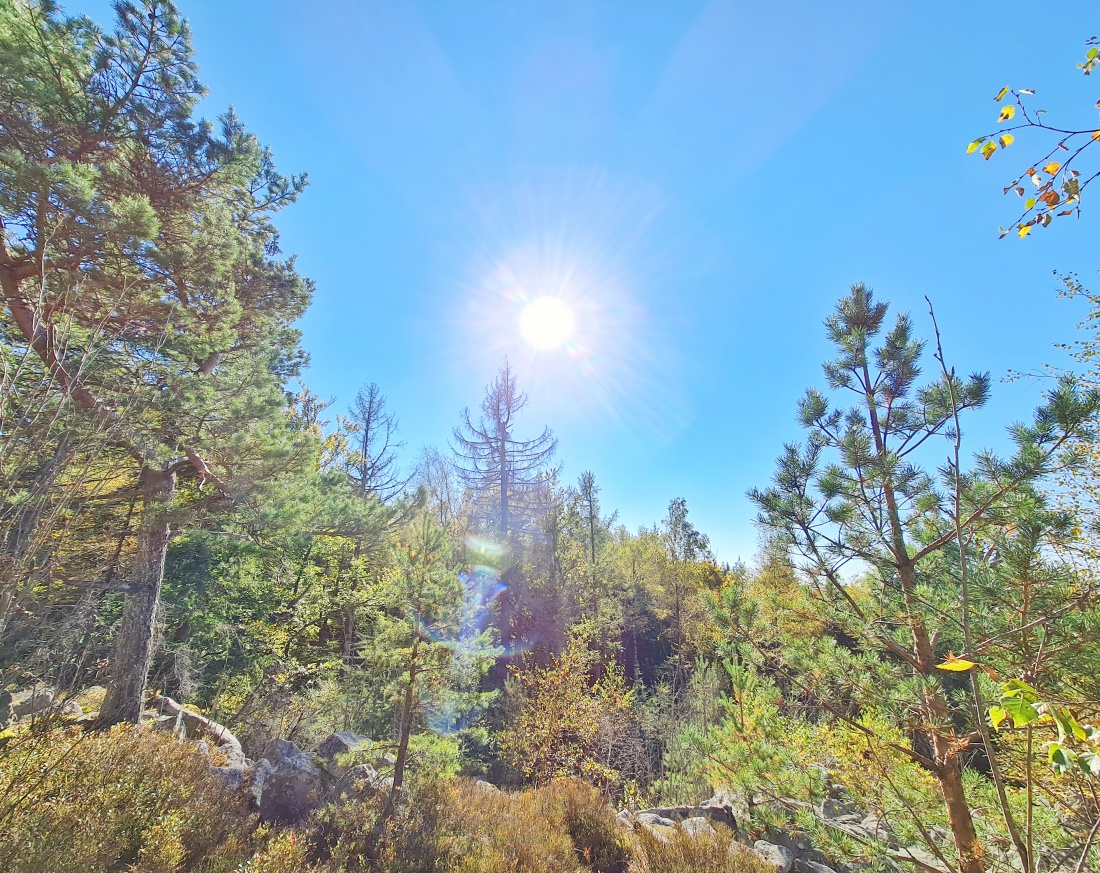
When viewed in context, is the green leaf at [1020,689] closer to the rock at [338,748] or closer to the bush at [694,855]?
the bush at [694,855]

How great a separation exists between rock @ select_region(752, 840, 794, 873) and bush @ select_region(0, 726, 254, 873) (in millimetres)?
5427

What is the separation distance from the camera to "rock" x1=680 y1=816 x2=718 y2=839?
4678mm

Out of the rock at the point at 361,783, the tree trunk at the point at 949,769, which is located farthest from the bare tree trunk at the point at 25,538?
the tree trunk at the point at 949,769

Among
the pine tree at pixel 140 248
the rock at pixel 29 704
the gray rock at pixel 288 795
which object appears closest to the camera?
the pine tree at pixel 140 248

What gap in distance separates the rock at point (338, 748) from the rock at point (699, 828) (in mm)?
4571

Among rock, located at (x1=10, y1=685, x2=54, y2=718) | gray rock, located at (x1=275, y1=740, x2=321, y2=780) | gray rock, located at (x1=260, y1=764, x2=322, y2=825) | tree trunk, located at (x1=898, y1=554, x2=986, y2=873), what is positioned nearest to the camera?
tree trunk, located at (x1=898, y1=554, x2=986, y2=873)

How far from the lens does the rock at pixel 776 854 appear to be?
4.69 metres

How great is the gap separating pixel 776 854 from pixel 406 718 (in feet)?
15.5

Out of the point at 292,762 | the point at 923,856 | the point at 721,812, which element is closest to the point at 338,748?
the point at 292,762

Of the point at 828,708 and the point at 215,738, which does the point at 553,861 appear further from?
the point at 215,738

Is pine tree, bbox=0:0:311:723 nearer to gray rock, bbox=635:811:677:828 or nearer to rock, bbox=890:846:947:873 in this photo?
rock, bbox=890:846:947:873

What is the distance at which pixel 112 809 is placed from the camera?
327 cm

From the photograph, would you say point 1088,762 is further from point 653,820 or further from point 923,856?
point 653,820

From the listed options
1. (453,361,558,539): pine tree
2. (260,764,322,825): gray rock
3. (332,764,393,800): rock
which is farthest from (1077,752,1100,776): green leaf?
(453,361,558,539): pine tree
